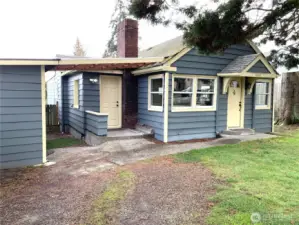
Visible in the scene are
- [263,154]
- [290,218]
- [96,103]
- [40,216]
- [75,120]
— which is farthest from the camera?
[75,120]

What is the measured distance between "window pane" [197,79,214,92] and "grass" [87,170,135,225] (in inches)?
188

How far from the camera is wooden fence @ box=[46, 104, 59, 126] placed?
42.5 feet

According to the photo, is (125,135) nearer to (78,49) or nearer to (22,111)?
(22,111)


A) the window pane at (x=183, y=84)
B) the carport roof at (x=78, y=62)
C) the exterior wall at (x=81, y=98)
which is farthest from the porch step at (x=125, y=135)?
the carport roof at (x=78, y=62)

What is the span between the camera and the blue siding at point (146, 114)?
8.17 metres

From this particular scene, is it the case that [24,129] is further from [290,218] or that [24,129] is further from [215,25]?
[290,218]

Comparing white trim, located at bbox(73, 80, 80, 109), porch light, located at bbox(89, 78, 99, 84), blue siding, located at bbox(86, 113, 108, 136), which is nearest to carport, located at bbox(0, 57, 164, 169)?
blue siding, located at bbox(86, 113, 108, 136)

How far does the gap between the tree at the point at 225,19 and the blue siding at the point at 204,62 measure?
3.06 metres

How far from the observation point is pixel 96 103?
9148mm

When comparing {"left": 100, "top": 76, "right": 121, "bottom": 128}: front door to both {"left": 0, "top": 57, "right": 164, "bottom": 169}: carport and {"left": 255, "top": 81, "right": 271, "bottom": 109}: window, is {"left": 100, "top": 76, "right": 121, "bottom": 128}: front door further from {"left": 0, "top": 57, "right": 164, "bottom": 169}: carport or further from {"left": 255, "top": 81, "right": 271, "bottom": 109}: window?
{"left": 255, "top": 81, "right": 271, "bottom": 109}: window

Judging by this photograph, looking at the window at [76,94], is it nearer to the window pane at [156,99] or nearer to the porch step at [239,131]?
the window pane at [156,99]

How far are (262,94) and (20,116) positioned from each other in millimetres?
8985

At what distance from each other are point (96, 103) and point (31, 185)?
5024 mm

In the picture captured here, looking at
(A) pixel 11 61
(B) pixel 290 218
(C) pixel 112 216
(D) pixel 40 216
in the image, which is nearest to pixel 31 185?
(D) pixel 40 216
